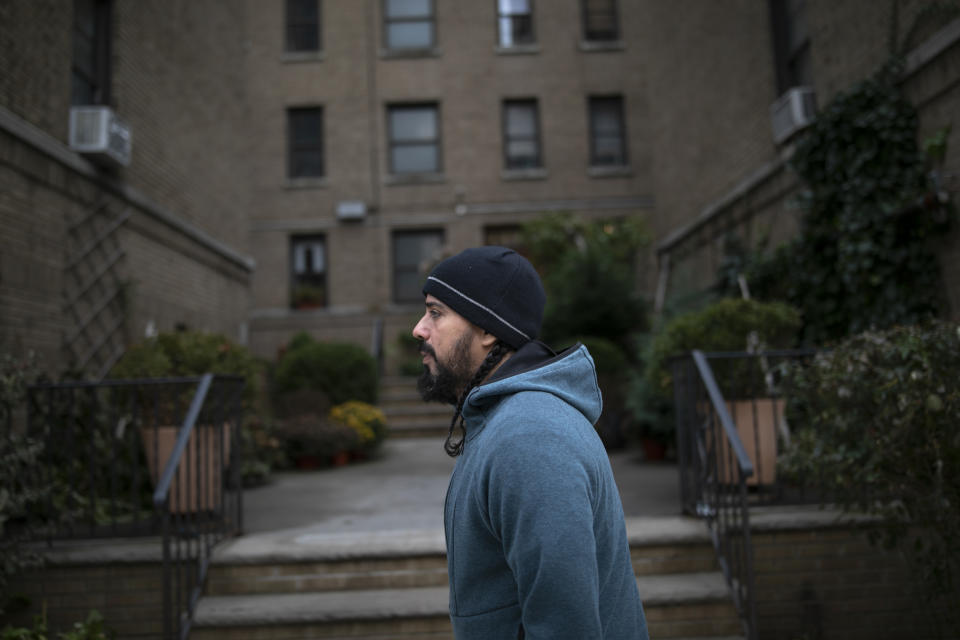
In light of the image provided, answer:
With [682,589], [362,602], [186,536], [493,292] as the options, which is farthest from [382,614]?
[493,292]

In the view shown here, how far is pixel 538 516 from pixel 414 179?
14.7 m

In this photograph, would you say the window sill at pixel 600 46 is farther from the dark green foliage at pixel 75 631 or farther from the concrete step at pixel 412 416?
the dark green foliage at pixel 75 631

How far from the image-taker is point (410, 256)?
51.1 feet

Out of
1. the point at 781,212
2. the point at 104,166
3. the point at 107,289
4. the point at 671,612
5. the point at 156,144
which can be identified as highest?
the point at 156,144

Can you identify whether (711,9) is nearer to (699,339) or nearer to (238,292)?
(699,339)

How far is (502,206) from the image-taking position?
50.8ft

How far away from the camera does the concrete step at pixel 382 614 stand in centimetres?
374

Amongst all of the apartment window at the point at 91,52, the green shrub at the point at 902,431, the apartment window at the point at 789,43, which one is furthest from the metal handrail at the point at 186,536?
the apartment window at the point at 789,43

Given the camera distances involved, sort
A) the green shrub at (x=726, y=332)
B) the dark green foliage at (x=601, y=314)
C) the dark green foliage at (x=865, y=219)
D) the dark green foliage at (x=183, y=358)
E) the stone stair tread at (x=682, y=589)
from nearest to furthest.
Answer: the stone stair tread at (x=682, y=589) → the dark green foliage at (x=183, y=358) → the green shrub at (x=726, y=332) → the dark green foliage at (x=865, y=219) → the dark green foliage at (x=601, y=314)

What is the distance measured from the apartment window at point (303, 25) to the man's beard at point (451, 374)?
51.9 ft

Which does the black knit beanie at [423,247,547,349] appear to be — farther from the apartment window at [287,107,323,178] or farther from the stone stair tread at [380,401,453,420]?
the apartment window at [287,107,323,178]

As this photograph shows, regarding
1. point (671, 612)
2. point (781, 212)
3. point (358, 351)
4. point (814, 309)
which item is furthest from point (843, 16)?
point (358, 351)

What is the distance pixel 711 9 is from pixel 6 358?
32.7 feet

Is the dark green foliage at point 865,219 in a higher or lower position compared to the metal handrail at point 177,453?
higher
